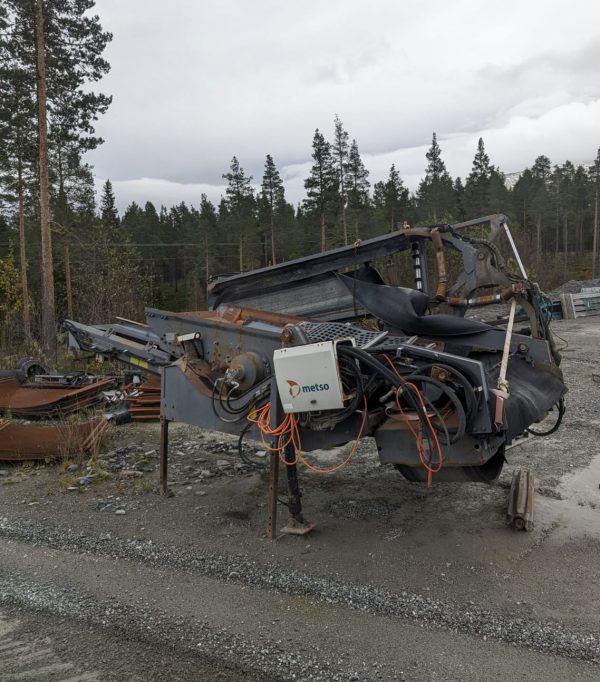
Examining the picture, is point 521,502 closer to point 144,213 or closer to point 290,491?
point 290,491

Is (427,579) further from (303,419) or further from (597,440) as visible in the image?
(597,440)

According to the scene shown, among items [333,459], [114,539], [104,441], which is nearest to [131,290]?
[104,441]

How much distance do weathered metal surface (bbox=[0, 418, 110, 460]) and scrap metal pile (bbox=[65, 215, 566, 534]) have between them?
1769 millimetres

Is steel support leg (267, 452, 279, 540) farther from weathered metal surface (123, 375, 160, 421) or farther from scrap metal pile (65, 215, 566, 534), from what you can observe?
weathered metal surface (123, 375, 160, 421)

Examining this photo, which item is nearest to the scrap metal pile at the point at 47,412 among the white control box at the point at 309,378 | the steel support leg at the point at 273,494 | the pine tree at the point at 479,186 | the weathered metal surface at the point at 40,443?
the weathered metal surface at the point at 40,443

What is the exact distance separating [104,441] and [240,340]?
10.7 feet

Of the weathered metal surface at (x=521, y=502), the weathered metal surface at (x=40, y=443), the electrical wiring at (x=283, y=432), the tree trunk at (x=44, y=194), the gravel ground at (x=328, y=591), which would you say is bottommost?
the gravel ground at (x=328, y=591)

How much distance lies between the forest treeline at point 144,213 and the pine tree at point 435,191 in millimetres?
138

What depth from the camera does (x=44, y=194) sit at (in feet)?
53.8

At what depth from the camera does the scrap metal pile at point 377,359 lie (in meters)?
3.71

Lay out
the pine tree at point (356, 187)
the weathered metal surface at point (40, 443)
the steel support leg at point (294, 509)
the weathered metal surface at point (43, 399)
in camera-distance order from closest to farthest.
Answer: the steel support leg at point (294, 509) < the weathered metal surface at point (40, 443) < the weathered metal surface at point (43, 399) < the pine tree at point (356, 187)

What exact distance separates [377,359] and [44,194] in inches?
606

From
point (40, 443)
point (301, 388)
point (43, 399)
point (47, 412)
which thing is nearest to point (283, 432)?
point (301, 388)

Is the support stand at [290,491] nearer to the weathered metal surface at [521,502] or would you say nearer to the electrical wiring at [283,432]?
the electrical wiring at [283,432]
